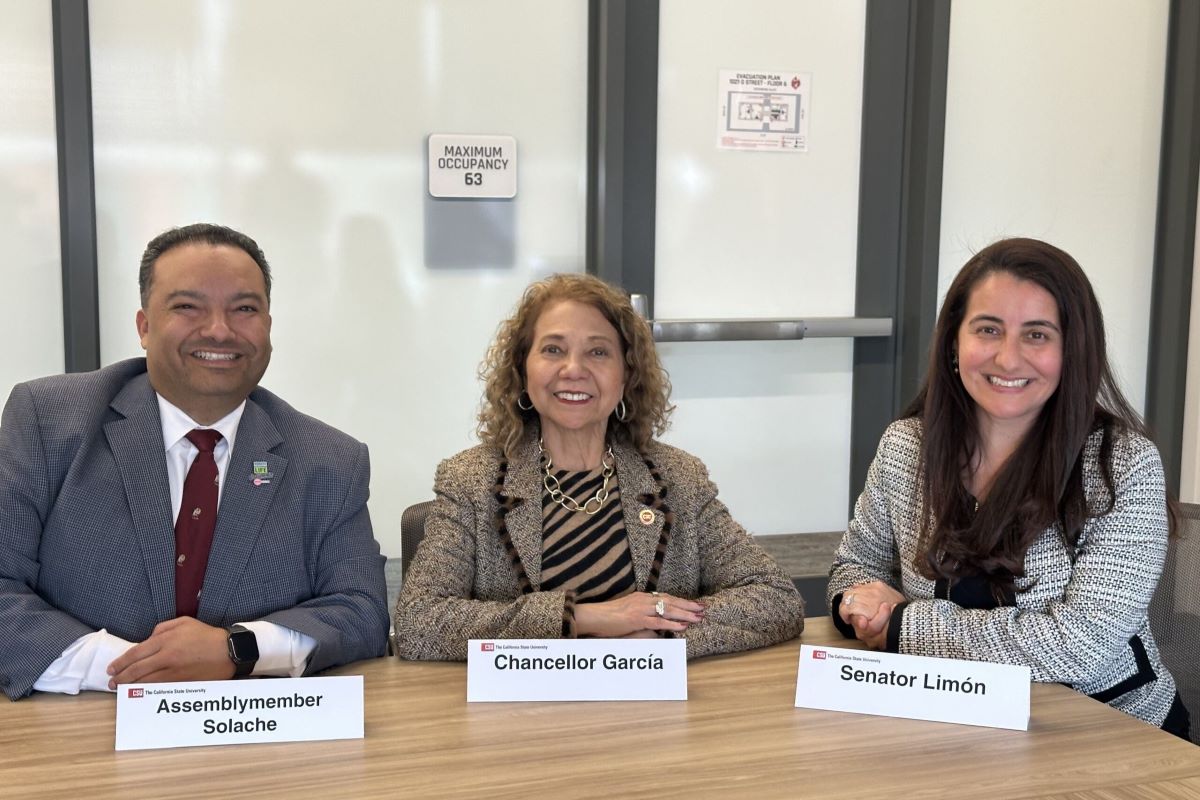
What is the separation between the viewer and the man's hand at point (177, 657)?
1.84m

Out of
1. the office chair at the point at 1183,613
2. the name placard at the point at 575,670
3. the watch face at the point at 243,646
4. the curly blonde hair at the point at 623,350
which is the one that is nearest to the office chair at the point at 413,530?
the curly blonde hair at the point at 623,350

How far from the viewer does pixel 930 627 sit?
6.68 feet

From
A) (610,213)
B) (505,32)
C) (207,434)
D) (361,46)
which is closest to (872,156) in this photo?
(610,213)

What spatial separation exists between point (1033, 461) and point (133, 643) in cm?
157

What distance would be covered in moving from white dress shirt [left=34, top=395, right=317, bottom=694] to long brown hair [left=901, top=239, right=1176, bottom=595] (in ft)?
3.63

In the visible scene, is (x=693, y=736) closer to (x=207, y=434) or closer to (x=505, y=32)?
(x=207, y=434)

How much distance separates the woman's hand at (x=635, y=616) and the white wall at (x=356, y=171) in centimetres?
178

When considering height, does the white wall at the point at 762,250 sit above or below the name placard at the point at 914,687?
above

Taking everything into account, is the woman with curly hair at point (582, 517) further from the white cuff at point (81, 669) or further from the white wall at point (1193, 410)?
the white wall at point (1193, 410)

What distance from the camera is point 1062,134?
4.11 m

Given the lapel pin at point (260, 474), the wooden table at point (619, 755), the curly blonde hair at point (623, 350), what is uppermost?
the curly blonde hair at point (623, 350)

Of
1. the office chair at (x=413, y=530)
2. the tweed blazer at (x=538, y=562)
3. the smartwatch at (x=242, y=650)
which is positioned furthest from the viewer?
the office chair at (x=413, y=530)

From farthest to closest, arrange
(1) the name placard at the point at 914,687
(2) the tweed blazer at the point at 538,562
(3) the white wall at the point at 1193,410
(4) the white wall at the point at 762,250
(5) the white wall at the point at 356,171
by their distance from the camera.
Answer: (3) the white wall at the point at 1193,410
(4) the white wall at the point at 762,250
(5) the white wall at the point at 356,171
(2) the tweed blazer at the point at 538,562
(1) the name placard at the point at 914,687

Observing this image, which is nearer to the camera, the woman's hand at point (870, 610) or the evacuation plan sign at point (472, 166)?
the woman's hand at point (870, 610)
